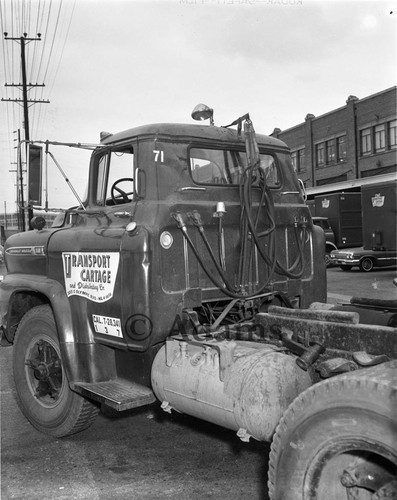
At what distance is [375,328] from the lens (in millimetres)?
2939

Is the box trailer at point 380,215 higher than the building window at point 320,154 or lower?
lower

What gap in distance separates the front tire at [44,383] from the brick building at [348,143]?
24.7m

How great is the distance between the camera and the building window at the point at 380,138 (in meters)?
33.5

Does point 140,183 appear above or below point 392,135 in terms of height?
below

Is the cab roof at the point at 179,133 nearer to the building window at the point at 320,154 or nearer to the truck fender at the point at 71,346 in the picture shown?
the truck fender at the point at 71,346

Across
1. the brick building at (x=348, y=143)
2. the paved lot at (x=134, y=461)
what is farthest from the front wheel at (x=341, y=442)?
the brick building at (x=348, y=143)

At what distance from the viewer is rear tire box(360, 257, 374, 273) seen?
18859 mm

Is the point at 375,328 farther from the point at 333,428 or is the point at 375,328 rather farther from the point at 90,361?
the point at 90,361

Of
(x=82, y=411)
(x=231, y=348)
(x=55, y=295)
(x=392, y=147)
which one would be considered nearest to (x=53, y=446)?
(x=82, y=411)

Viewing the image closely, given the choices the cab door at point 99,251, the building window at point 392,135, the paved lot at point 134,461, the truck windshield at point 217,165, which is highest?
the building window at point 392,135

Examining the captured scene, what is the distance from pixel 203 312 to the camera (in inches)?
160

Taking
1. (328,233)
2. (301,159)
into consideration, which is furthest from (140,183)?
(301,159)

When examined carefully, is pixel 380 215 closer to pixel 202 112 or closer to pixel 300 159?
pixel 202 112

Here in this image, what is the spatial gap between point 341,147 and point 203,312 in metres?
36.2
